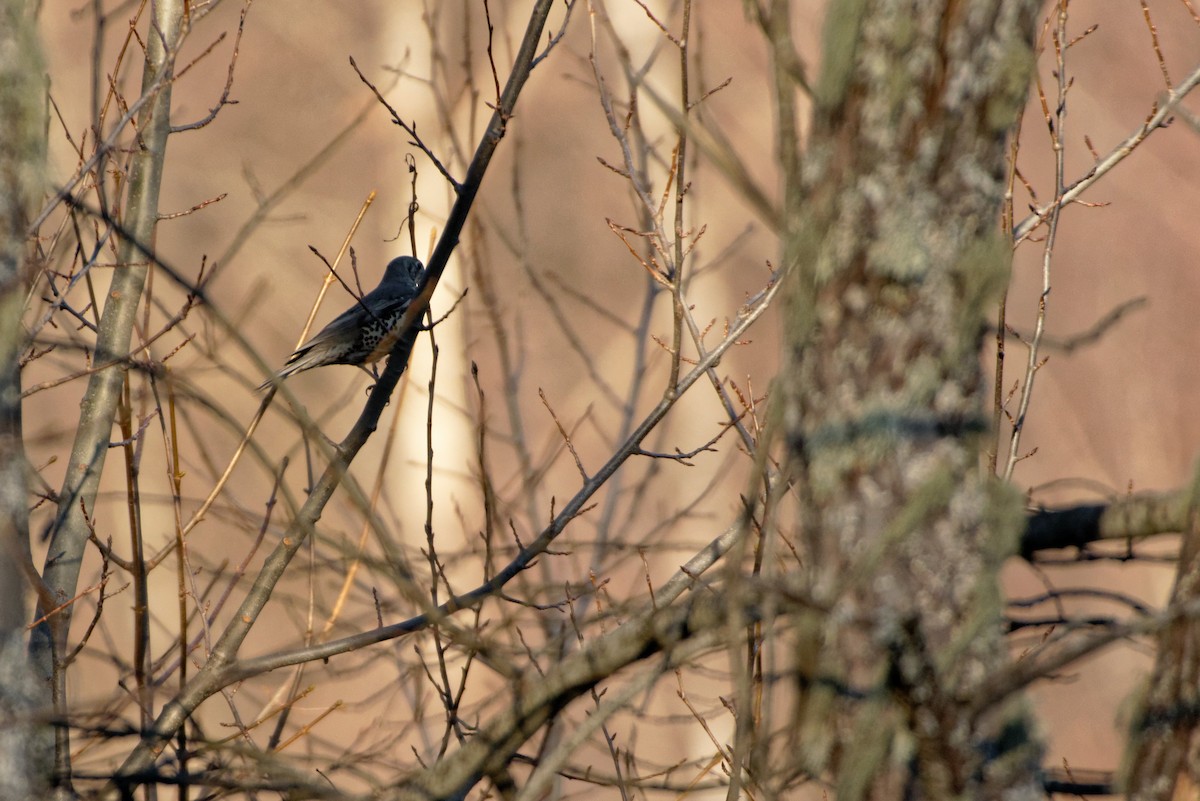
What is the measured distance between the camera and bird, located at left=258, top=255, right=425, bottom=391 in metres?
5.25

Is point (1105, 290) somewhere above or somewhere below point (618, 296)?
below

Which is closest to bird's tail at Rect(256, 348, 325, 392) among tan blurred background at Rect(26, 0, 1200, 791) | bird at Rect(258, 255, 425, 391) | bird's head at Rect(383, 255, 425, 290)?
bird at Rect(258, 255, 425, 391)

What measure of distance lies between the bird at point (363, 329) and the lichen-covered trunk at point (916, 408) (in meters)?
3.52

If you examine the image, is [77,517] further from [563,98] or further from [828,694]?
[563,98]

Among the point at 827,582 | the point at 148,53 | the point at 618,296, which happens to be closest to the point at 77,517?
the point at 148,53

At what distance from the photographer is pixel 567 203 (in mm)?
10570

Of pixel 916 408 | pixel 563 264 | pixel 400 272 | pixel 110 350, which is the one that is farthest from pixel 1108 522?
pixel 563 264

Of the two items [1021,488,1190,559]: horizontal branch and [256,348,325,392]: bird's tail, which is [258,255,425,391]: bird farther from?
[1021,488,1190,559]: horizontal branch

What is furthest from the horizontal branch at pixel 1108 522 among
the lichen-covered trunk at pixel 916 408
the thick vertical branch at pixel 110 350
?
the thick vertical branch at pixel 110 350

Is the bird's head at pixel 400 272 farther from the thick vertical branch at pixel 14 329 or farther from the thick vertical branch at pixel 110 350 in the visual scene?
the thick vertical branch at pixel 14 329

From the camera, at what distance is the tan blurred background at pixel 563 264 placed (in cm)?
987

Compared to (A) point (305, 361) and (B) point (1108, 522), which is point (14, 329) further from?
(A) point (305, 361)

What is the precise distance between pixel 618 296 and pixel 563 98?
6.23 feet

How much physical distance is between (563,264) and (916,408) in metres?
8.99
